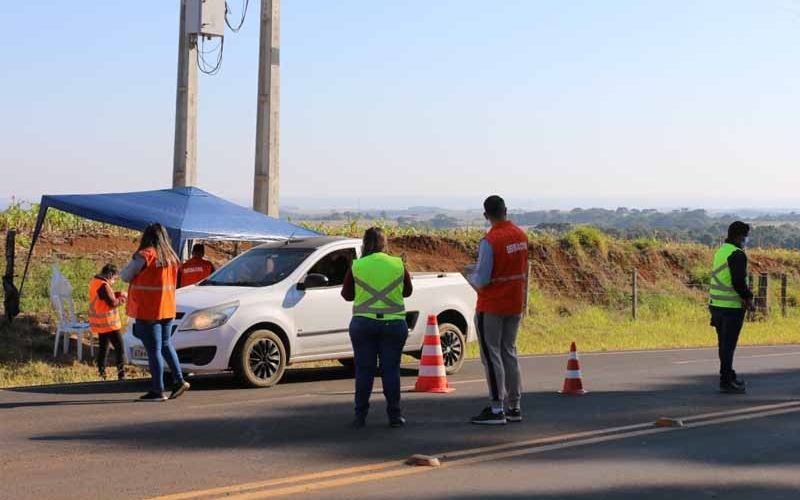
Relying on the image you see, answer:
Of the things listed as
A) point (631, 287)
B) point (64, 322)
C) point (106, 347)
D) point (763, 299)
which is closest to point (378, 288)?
point (106, 347)

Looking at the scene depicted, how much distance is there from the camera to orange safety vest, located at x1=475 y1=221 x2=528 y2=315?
1166 centimetres

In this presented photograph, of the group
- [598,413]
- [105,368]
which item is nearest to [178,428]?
[598,413]

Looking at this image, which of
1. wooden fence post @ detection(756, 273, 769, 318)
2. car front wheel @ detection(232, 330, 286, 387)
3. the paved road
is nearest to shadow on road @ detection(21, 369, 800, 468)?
the paved road

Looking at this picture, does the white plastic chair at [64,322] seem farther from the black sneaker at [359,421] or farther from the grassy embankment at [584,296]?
the black sneaker at [359,421]

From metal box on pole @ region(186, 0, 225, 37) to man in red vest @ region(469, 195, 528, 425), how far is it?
10.8m

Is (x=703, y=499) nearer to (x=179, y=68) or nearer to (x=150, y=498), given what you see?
(x=150, y=498)

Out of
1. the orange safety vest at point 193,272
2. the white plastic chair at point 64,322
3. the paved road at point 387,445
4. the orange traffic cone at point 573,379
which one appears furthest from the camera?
the orange safety vest at point 193,272

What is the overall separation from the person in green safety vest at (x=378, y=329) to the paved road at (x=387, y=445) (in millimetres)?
286

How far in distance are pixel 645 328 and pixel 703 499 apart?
2194 cm

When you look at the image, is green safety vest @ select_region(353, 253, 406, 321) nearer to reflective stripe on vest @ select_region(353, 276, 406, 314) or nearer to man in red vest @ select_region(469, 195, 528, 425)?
reflective stripe on vest @ select_region(353, 276, 406, 314)

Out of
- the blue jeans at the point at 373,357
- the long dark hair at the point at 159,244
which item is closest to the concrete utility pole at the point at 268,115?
the long dark hair at the point at 159,244

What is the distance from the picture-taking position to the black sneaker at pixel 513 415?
11992mm

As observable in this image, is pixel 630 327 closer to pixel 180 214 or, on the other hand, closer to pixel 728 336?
pixel 180 214

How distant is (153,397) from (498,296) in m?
4.20
